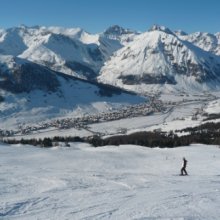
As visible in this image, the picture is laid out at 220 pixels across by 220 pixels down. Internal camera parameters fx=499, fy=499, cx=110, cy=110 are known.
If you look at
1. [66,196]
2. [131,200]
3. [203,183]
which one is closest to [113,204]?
[131,200]

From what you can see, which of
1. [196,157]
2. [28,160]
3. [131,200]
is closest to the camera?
[131,200]

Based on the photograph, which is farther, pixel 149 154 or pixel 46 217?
pixel 149 154

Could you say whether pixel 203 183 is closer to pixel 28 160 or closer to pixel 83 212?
pixel 83 212

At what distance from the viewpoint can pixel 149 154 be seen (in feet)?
273

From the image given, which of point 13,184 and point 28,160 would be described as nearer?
point 13,184

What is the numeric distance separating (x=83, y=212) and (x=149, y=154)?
5410 centimetres

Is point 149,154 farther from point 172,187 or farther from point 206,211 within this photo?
point 206,211

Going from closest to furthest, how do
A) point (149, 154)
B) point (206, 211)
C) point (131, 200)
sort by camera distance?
point (206, 211) → point (131, 200) → point (149, 154)

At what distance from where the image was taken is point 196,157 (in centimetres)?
7750

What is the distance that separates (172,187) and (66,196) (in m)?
9.92

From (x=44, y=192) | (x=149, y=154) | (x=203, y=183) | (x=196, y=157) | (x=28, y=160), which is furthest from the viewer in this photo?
(x=149, y=154)

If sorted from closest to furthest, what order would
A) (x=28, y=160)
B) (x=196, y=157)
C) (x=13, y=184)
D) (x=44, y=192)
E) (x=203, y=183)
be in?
(x=44, y=192)
(x=13, y=184)
(x=203, y=183)
(x=28, y=160)
(x=196, y=157)

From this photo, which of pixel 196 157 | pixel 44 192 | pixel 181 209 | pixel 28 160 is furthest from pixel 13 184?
pixel 196 157

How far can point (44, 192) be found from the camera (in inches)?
1427
